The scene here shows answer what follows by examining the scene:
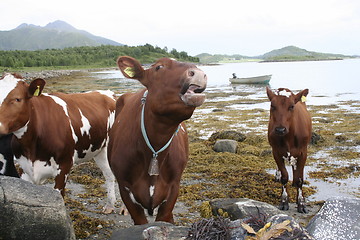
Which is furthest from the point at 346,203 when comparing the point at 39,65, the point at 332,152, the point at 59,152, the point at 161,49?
the point at 161,49

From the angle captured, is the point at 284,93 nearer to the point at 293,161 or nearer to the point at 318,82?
the point at 293,161

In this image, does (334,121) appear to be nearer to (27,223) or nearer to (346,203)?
(346,203)

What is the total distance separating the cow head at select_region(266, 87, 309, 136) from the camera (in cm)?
707

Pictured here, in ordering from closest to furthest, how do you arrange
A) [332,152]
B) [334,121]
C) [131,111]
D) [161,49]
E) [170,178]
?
[170,178]
[131,111]
[332,152]
[334,121]
[161,49]

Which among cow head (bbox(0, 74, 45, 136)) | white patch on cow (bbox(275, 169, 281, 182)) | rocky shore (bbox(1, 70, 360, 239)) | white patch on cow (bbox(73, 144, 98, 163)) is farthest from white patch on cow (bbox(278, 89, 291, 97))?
cow head (bbox(0, 74, 45, 136))

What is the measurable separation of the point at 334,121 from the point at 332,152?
21.2ft

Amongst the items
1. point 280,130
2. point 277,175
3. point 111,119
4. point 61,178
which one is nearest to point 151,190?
point 61,178

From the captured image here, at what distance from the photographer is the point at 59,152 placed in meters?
5.22

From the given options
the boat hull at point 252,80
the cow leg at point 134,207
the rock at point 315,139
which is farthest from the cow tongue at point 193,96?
the boat hull at point 252,80

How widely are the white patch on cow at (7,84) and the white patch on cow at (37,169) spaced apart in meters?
0.99

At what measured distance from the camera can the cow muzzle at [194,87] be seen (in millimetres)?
3004

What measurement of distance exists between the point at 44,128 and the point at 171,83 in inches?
105

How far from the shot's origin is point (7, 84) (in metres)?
4.66

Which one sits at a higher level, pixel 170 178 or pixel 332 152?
pixel 170 178
